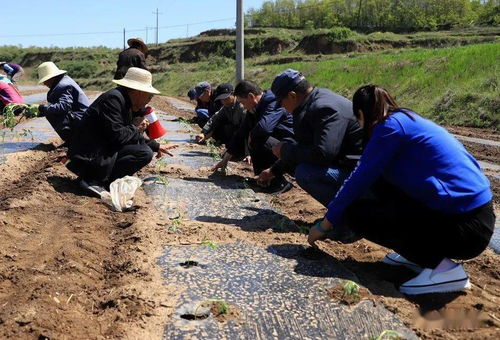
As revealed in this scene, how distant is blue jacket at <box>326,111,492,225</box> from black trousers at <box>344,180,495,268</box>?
7cm

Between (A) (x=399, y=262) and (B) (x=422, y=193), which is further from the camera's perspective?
(A) (x=399, y=262)

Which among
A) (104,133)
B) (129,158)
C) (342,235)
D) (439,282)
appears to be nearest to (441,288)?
(439,282)

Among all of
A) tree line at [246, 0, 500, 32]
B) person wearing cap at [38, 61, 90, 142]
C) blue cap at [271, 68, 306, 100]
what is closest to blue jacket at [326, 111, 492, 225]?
blue cap at [271, 68, 306, 100]

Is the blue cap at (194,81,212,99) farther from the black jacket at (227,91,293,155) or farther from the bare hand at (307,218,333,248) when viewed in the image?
the bare hand at (307,218,333,248)

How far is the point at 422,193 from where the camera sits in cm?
268

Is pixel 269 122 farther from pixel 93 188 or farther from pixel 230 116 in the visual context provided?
pixel 93 188

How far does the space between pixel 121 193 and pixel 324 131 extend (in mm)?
1948

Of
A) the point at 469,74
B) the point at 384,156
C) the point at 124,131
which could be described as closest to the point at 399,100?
the point at 469,74

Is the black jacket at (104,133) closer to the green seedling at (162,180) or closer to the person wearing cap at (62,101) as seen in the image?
the green seedling at (162,180)

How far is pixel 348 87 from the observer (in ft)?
65.1

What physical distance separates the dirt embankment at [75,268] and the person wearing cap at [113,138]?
0.26m

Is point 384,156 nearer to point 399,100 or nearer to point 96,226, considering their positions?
point 96,226

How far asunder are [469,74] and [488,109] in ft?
10.0

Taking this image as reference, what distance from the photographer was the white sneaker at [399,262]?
3.02 metres
